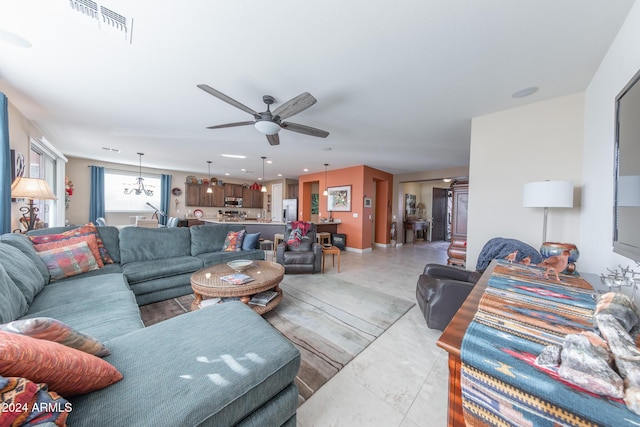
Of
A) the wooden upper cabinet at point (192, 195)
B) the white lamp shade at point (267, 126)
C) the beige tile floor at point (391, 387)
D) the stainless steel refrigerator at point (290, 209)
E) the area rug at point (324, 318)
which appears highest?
the white lamp shade at point (267, 126)

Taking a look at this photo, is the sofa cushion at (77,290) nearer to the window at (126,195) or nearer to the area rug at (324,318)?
the area rug at (324,318)

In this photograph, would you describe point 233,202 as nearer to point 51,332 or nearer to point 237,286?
point 237,286

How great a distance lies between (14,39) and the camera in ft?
5.33

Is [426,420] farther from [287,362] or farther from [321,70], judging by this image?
[321,70]

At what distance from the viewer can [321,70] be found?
196 cm

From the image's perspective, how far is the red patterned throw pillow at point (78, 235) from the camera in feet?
7.13

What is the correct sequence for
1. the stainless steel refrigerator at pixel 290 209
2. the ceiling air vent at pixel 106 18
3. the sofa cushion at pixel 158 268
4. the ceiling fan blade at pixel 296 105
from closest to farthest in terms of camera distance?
the ceiling air vent at pixel 106 18, the ceiling fan blade at pixel 296 105, the sofa cushion at pixel 158 268, the stainless steel refrigerator at pixel 290 209

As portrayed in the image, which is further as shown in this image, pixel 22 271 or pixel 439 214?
pixel 439 214

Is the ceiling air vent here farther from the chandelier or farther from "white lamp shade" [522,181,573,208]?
the chandelier

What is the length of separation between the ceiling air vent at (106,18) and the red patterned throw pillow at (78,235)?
2085 mm

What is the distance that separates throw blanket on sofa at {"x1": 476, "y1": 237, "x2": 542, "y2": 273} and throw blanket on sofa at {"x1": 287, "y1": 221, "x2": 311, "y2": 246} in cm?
273

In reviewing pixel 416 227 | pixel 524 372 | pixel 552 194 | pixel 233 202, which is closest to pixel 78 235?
pixel 524 372

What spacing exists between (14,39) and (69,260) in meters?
1.87

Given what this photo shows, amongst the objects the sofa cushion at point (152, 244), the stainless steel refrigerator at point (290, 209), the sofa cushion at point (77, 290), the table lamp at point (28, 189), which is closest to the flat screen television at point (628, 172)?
the sofa cushion at point (77, 290)
